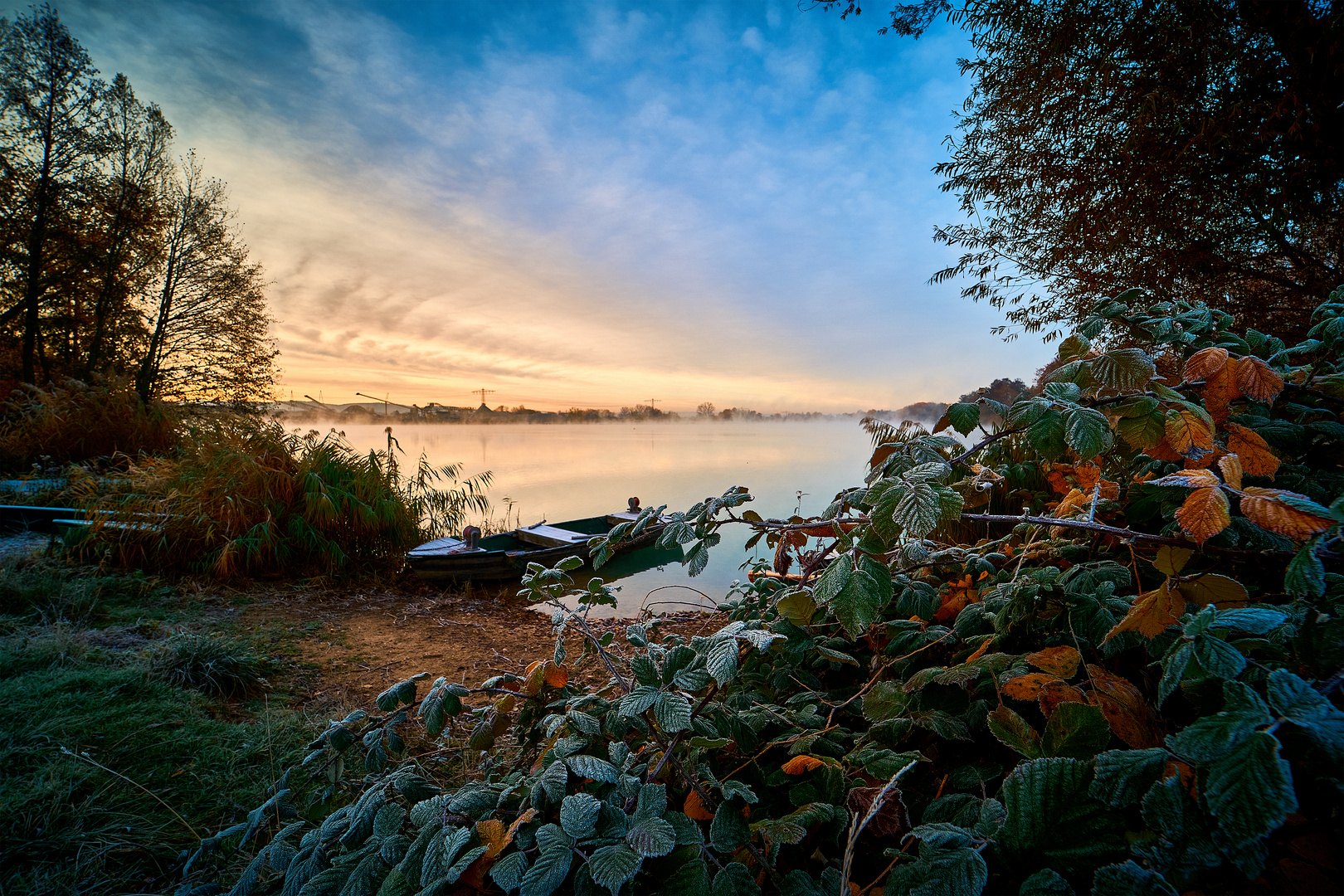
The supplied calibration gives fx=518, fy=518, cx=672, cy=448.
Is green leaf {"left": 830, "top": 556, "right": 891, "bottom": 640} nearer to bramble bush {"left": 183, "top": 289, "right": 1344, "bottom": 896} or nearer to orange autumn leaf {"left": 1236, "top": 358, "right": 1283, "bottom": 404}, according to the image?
bramble bush {"left": 183, "top": 289, "right": 1344, "bottom": 896}

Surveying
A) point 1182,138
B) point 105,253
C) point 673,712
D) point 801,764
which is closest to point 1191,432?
point 801,764

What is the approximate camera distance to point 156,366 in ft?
43.8

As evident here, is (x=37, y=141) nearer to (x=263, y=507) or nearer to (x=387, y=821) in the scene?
(x=263, y=507)

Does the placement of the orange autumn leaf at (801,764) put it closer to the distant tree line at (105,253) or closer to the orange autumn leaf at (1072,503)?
the orange autumn leaf at (1072,503)

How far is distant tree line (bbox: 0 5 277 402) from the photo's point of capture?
10.9 m

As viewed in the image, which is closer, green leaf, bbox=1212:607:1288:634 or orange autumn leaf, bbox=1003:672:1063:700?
green leaf, bbox=1212:607:1288:634

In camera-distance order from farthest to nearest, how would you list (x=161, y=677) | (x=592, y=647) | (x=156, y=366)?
1. (x=156, y=366)
2. (x=161, y=677)
3. (x=592, y=647)

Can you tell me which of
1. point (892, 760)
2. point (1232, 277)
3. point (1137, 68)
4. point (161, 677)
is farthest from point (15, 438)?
point (1232, 277)

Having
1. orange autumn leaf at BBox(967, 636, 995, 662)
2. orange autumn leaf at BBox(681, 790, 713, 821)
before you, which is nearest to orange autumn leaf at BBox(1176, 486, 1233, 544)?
orange autumn leaf at BBox(967, 636, 995, 662)

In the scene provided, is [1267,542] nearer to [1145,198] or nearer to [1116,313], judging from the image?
[1116,313]

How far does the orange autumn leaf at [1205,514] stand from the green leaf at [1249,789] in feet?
0.89

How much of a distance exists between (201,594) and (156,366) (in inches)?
523

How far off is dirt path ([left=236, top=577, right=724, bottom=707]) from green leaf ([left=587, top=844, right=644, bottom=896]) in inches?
78.5

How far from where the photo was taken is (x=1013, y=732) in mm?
650
